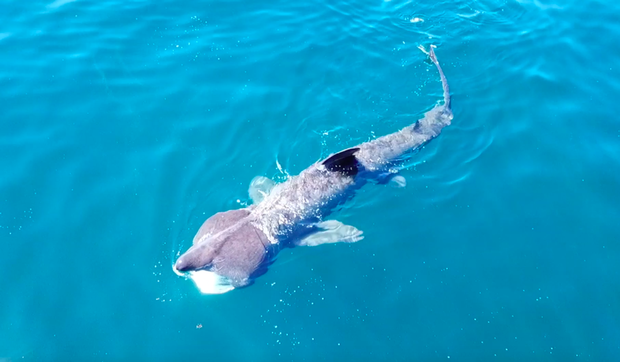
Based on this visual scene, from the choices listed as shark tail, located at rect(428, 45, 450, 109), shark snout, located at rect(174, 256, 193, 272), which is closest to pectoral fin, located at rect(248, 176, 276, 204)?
shark snout, located at rect(174, 256, 193, 272)

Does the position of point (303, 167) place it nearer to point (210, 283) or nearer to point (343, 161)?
point (343, 161)

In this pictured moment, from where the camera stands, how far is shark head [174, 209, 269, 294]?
7934mm

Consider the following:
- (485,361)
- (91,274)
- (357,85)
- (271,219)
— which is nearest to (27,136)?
(91,274)

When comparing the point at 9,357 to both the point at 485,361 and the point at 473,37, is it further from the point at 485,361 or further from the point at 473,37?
the point at 473,37

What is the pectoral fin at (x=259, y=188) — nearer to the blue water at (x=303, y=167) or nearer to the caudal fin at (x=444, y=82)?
the blue water at (x=303, y=167)

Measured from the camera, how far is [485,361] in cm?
774

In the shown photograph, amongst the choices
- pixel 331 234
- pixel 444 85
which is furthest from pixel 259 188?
pixel 444 85

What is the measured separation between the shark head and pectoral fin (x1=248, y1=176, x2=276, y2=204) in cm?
93

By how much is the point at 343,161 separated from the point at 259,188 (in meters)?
1.96

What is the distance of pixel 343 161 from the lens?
932cm

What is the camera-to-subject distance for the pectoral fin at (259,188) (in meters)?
9.53

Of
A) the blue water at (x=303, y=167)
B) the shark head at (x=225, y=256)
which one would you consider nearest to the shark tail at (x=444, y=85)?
the blue water at (x=303, y=167)

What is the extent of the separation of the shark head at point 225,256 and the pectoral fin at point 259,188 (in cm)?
93

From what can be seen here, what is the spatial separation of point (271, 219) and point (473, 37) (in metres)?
9.29
